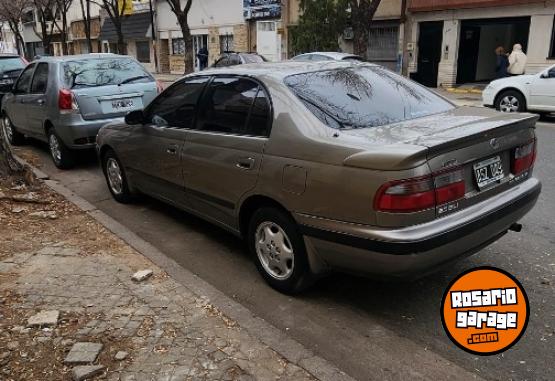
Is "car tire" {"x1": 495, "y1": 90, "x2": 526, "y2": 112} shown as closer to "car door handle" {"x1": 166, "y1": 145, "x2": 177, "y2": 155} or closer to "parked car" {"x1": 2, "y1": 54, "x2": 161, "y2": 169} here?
"parked car" {"x1": 2, "y1": 54, "x2": 161, "y2": 169}

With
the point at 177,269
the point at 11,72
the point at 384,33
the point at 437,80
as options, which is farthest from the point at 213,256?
the point at 384,33

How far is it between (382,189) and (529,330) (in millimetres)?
1391

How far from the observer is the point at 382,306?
3.85m

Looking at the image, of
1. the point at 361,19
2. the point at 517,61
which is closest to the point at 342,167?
the point at 517,61

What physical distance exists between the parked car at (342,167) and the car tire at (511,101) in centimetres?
918

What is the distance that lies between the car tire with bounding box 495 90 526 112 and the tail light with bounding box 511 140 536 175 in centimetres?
935

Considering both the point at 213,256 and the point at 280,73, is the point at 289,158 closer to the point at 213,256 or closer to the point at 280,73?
the point at 280,73

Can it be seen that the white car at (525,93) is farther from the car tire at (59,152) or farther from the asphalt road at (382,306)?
the car tire at (59,152)

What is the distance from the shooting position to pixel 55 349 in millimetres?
3209

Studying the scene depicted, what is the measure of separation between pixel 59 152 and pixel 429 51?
1739 cm

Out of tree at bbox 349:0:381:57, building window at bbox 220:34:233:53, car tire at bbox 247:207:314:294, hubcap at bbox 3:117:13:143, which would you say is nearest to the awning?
building window at bbox 220:34:233:53

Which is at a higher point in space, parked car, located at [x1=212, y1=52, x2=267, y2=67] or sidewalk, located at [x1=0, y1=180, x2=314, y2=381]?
parked car, located at [x1=212, y1=52, x2=267, y2=67]

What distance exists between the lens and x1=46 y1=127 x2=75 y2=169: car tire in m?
8.18

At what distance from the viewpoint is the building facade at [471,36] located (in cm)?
1830
